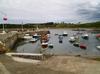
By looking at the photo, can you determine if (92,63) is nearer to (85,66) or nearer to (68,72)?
(85,66)

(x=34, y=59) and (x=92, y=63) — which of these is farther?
(x=34, y=59)

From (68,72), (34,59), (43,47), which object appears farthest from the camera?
(43,47)

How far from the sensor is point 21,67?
2734 centimetres

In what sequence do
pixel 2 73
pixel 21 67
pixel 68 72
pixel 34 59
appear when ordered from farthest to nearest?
1. pixel 34 59
2. pixel 21 67
3. pixel 68 72
4. pixel 2 73

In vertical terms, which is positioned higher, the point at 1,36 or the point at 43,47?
the point at 1,36

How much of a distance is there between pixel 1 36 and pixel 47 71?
31.6 meters

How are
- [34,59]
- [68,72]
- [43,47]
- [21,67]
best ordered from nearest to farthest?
[68,72]
[21,67]
[34,59]
[43,47]

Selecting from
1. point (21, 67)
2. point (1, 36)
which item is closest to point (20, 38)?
point (1, 36)

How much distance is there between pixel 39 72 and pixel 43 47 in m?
48.6

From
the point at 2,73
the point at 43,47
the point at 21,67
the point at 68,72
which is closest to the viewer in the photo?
the point at 2,73

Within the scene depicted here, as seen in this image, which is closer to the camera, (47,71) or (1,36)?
(47,71)

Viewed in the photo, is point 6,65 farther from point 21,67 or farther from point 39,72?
point 39,72

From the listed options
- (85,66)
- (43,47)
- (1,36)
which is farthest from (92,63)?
(43,47)

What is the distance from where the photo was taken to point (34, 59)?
113 feet
